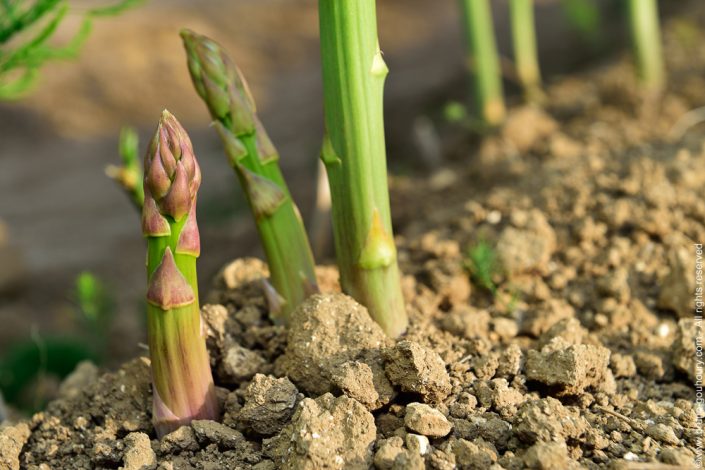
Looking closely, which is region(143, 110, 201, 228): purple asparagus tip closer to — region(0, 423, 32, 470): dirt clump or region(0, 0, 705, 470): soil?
region(0, 0, 705, 470): soil

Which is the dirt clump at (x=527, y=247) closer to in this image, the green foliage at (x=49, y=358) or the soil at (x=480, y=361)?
the soil at (x=480, y=361)

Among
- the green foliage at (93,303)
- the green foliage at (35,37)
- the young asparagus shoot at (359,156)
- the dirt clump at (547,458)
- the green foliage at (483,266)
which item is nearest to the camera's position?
the dirt clump at (547,458)

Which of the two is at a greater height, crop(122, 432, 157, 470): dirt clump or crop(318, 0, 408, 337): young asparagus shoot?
crop(318, 0, 408, 337): young asparagus shoot

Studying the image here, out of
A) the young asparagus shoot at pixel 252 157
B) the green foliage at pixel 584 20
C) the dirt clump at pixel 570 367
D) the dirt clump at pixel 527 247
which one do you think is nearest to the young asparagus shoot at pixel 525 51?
the green foliage at pixel 584 20

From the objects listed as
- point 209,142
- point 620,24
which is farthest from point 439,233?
point 209,142

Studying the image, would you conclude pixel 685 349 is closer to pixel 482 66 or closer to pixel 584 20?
pixel 482 66

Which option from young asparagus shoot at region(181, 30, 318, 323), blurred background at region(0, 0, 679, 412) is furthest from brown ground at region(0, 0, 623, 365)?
young asparagus shoot at region(181, 30, 318, 323)
